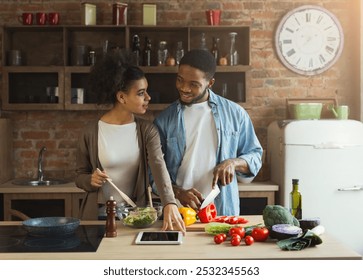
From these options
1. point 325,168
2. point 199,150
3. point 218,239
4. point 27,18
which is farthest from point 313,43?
point 218,239

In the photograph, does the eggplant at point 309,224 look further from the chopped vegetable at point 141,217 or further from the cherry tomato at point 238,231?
the chopped vegetable at point 141,217

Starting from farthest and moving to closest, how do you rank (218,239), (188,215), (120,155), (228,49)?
1. (228,49)
2. (120,155)
3. (188,215)
4. (218,239)

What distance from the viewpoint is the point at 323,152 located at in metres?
4.33

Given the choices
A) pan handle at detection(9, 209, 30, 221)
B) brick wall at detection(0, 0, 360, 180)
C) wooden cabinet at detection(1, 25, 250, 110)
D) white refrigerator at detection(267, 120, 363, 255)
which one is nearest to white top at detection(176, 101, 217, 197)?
white refrigerator at detection(267, 120, 363, 255)

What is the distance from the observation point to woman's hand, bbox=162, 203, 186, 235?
2.43m

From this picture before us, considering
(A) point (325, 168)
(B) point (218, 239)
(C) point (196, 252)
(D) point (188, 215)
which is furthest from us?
(A) point (325, 168)

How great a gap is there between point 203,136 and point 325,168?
158 centimetres

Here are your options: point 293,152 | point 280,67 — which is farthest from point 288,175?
point 280,67

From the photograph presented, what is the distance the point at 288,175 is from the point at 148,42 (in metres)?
1.64

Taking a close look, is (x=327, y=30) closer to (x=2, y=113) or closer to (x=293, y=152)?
(x=293, y=152)

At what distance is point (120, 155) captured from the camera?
2.78 meters

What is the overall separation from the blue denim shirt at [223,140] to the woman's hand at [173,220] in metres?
0.66

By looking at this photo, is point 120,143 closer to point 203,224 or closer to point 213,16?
point 203,224
